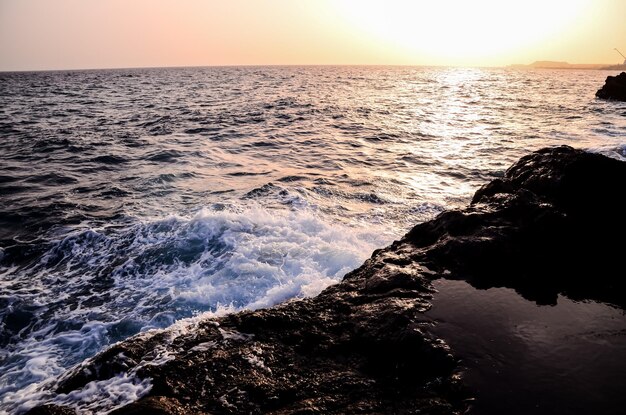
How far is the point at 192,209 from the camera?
9836mm

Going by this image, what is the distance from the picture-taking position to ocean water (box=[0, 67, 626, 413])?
239 inches

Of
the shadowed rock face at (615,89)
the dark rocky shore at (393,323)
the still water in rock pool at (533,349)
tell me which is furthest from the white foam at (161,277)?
the shadowed rock face at (615,89)

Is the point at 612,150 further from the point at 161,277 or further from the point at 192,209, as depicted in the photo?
the point at 161,277

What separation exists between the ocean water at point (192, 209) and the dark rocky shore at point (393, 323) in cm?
57

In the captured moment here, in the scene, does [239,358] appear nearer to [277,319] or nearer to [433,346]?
[277,319]

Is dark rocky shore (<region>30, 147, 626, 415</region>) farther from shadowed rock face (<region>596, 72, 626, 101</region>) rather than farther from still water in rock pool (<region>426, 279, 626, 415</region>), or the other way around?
shadowed rock face (<region>596, 72, 626, 101</region>)

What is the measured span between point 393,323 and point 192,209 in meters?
7.32

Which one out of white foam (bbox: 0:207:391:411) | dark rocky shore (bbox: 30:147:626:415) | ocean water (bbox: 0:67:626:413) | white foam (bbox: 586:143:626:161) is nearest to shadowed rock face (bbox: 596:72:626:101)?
ocean water (bbox: 0:67:626:413)

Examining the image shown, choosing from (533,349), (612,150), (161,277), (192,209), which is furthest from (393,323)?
(612,150)

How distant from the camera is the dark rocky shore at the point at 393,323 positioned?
10.4 feet

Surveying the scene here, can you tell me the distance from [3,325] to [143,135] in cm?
1504

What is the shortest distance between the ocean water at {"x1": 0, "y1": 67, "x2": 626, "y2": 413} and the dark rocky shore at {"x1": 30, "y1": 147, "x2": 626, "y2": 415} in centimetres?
57

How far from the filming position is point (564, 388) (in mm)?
3006

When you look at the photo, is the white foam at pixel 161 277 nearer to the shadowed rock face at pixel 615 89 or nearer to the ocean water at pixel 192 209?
the ocean water at pixel 192 209
